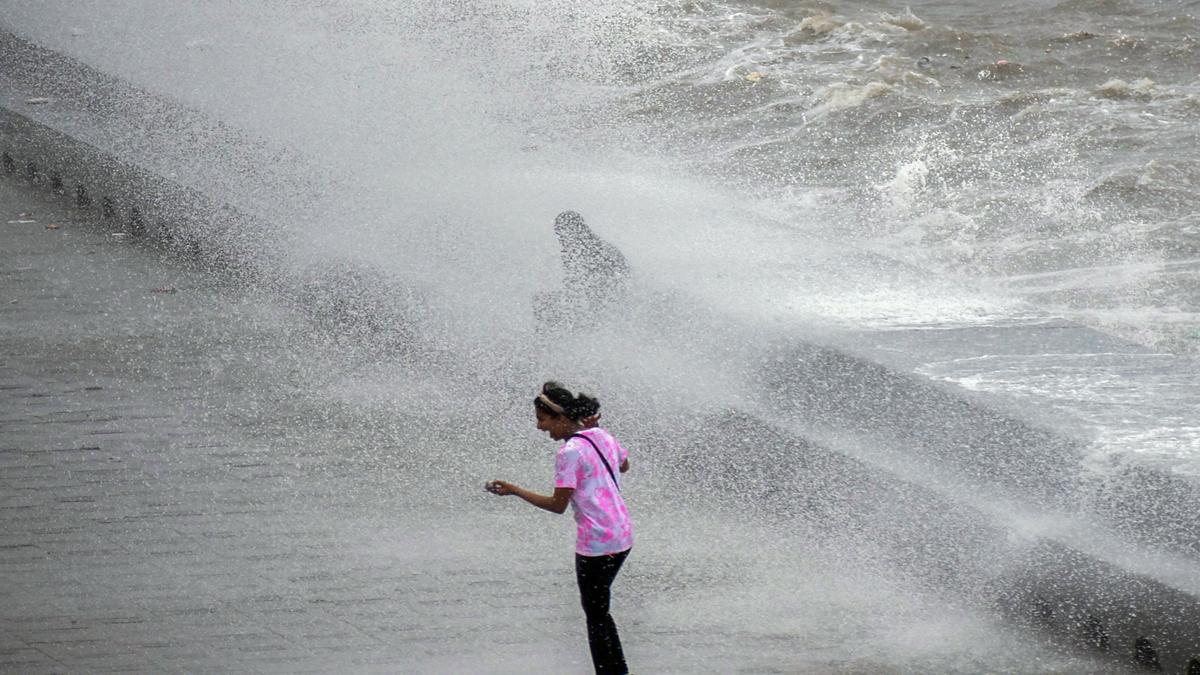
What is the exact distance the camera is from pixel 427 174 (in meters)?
11.7

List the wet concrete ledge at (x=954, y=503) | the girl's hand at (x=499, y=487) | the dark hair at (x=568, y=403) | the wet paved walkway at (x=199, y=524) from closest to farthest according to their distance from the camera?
1. the girl's hand at (x=499, y=487)
2. the dark hair at (x=568, y=403)
3. the wet concrete ledge at (x=954, y=503)
4. the wet paved walkway at (x=199, y=524)

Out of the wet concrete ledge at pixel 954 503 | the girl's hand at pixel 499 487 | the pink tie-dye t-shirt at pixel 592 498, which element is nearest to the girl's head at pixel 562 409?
the pink tie-dye t-shirt at pixel 592 498

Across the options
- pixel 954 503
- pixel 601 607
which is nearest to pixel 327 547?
pixel 601 607

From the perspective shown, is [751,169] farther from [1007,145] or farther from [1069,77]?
[1069,77]

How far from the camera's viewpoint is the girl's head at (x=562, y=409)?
5.26 meters

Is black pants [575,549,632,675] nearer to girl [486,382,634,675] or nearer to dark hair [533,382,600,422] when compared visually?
girl [486,382,634,675]

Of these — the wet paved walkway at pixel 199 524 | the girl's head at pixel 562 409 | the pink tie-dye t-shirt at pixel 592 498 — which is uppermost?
the girl's head at pixel 562 409

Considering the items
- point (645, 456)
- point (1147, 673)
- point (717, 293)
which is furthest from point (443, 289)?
point (1147, 673)

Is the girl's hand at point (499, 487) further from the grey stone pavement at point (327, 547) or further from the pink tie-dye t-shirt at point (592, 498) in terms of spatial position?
the grey stone pavement at point (327, 547)

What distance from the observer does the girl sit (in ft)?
16.9

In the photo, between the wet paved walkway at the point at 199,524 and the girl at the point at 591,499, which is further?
the wet paved walkway at the point at 199,524

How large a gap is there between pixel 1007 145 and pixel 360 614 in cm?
879

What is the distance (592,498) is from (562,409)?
1.22 ft

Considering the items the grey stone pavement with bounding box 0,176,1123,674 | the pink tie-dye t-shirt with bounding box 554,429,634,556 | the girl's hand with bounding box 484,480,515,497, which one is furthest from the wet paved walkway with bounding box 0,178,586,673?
the girl's hand with bounding box 484,480,515,497
